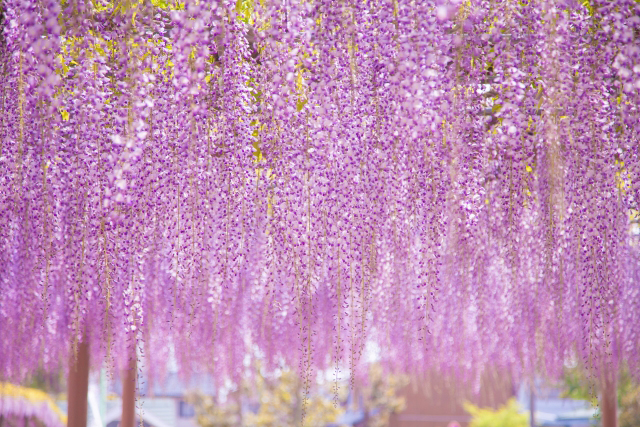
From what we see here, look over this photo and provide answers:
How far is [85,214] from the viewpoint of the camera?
10.3ft

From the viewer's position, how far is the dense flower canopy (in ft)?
8.50

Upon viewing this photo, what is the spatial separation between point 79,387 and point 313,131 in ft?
10.6

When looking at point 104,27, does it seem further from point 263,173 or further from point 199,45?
point 263,173

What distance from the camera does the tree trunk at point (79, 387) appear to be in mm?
5090

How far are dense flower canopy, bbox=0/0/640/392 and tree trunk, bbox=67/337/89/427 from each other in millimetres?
1345

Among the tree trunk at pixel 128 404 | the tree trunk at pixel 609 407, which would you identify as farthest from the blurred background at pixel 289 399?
the tree trunk at pixel 128 404

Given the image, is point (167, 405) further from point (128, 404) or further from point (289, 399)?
point (128, 404)

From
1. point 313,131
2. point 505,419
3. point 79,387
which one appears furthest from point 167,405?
point 313,131

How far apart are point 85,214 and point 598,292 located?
2.43 metres

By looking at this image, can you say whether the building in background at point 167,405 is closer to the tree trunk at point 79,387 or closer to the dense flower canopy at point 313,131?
the tree trunk at point 79,387

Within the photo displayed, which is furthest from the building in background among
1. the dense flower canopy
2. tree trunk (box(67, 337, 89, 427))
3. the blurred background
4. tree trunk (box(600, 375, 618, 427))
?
the dense flower canopy

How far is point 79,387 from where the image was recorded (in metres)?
5.18

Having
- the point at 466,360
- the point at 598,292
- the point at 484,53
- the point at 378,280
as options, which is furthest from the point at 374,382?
the point at 484,53

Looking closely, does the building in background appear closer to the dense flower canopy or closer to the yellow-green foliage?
the yellow-green foliage
